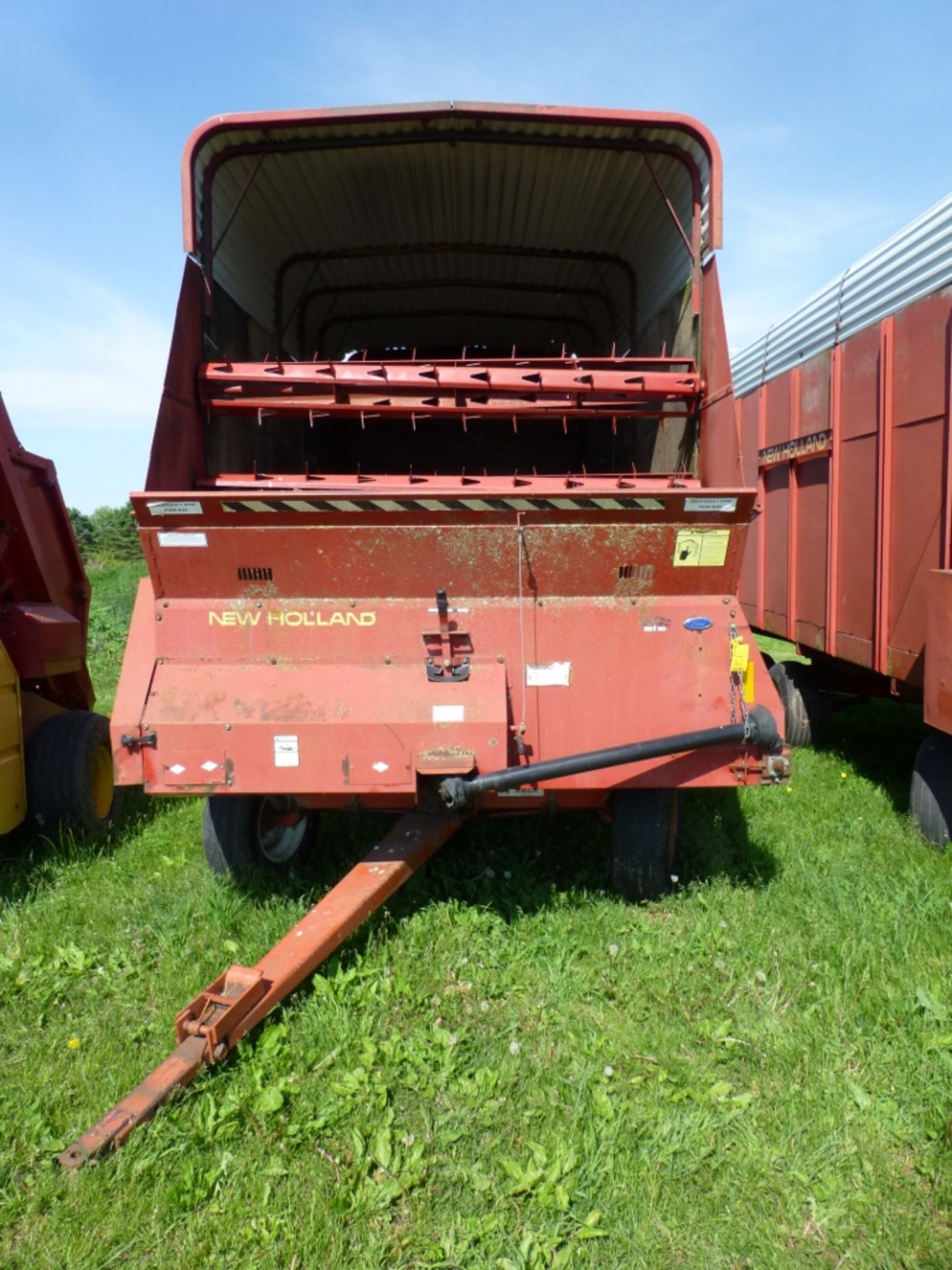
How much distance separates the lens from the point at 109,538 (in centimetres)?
4956

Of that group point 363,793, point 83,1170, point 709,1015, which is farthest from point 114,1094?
point 709,1015

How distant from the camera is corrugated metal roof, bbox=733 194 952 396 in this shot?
461 centimetres

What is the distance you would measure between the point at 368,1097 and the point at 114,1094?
77 cm

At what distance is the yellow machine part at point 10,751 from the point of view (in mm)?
4117

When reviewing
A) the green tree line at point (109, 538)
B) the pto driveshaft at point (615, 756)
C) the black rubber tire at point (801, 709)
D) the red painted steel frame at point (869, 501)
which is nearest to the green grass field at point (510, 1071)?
the pto driveshaft at point (615, 756)

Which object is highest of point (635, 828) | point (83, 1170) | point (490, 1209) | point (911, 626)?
point (911, 626)

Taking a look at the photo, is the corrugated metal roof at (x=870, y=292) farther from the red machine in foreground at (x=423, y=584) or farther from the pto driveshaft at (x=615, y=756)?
the pto driveshaft at (x=615, y=756)

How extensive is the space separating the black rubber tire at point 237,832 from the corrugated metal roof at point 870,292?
169 inches

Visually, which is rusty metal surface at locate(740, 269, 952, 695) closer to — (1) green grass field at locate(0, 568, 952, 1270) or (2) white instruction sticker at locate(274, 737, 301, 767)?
(1) green grass field at locate(0, 568, 952, 1270)

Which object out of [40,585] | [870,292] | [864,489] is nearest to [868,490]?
[864,489]

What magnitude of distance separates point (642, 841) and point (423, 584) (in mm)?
1415

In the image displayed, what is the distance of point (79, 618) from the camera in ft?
18.1

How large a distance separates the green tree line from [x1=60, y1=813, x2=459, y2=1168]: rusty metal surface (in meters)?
37.8

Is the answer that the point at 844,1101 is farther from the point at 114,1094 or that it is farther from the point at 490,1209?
the point at 114,1094
